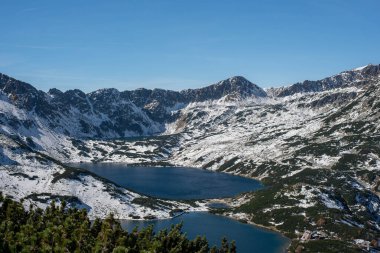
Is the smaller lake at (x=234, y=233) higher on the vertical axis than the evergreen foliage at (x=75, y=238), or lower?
lower

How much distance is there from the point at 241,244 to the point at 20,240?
368 ft

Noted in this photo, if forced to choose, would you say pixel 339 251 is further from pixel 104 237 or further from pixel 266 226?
pixel 104 237

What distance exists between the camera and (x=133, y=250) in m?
69.7

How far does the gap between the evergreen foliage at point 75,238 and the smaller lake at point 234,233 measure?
78799 mm

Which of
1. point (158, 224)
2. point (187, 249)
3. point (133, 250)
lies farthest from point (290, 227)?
point (133, 250)

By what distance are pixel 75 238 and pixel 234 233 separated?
121 m

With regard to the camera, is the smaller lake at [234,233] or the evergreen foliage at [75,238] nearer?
the evergreen foliage at [75,238]

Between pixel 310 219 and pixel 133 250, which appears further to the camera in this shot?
pixel 310 219

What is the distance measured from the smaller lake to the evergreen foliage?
78.8 m

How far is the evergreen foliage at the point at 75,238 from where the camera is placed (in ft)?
212

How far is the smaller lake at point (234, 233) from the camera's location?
163 meters

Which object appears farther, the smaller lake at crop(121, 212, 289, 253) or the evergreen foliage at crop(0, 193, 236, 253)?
the smaller lake at crop(121, 212, 289, 253)

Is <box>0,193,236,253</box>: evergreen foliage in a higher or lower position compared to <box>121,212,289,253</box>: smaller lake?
higher

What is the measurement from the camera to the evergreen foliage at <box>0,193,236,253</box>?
6462 cm
